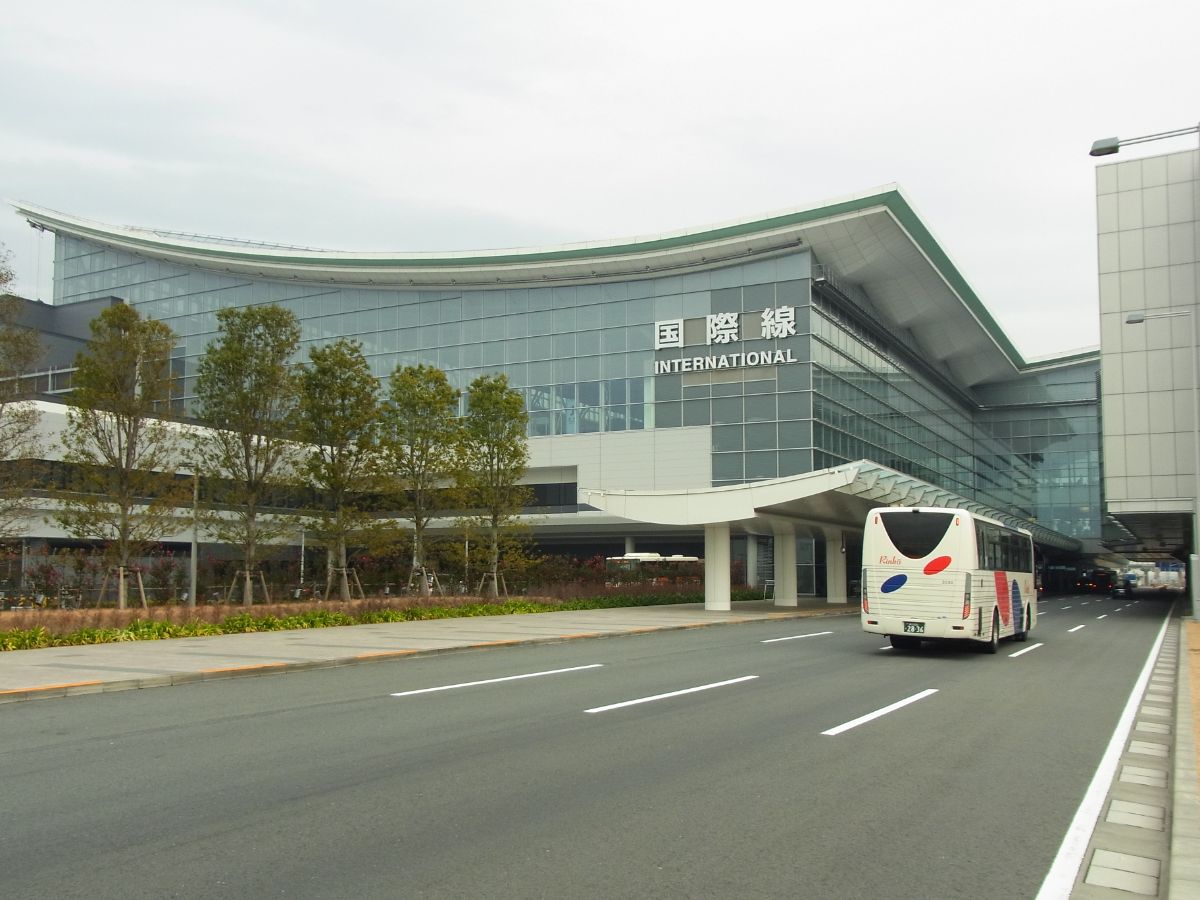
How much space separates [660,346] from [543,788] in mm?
48473

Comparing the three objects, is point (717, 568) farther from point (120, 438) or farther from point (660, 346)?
point (120, 438)

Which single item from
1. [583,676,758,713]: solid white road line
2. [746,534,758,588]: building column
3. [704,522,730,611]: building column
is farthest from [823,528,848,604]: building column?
[583,676,758,713]: solid white road line

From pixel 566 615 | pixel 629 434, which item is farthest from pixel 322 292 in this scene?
pixel 566 615

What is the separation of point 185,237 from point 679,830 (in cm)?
7111

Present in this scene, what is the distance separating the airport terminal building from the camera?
169ft

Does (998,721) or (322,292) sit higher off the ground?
(322,292)

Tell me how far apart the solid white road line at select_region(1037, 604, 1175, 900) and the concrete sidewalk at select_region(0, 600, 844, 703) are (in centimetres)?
1162

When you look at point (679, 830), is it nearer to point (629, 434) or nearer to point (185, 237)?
point (629, 434)

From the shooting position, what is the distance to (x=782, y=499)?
33.7 m

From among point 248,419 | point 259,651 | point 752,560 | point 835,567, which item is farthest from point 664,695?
point 752,560

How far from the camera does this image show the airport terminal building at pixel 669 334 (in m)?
51.4

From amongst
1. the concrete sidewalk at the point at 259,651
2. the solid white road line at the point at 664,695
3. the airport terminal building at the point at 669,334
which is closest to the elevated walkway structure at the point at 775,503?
the airport terminal building at the point at 669,334

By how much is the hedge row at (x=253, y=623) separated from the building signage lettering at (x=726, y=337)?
20058mm

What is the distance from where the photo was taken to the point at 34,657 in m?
16.7
